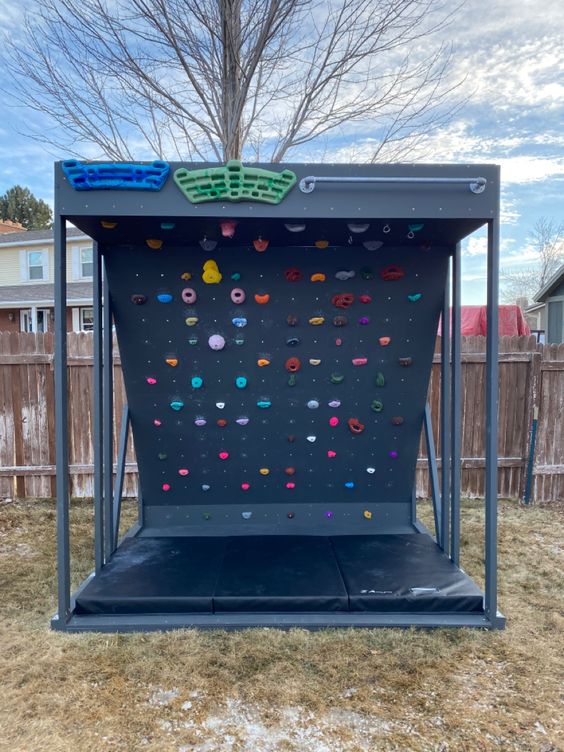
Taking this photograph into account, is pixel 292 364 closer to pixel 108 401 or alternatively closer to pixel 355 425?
pixel 355 425

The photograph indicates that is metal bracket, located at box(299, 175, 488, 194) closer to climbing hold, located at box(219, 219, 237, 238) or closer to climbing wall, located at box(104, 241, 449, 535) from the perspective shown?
climbing hold, located at box(219, 219, 237, 238)

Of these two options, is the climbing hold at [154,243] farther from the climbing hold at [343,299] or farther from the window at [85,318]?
the window at [85,318]

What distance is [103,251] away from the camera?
255 centimetres

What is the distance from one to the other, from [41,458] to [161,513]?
1686mm

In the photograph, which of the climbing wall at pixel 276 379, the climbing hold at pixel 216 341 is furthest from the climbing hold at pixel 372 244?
the climbing hold at pixel 216 341

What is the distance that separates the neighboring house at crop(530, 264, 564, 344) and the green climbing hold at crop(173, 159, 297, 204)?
29.8 ft

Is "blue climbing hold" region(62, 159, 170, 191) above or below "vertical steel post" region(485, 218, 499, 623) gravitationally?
above

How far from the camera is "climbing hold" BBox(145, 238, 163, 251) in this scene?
8.15ft

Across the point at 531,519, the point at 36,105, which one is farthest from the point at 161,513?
the point at 36,105

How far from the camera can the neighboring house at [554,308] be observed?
977 cm

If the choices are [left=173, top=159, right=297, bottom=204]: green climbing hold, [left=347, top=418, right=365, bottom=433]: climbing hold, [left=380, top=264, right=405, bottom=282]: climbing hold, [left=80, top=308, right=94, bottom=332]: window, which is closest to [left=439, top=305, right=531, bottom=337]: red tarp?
[left=347, top=418, right=365, bottom=433]: climbing hold

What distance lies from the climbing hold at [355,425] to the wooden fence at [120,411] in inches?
62.0

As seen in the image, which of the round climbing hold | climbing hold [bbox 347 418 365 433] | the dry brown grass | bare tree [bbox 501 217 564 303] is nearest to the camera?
the dry brown grass

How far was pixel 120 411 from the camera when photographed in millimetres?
4273
